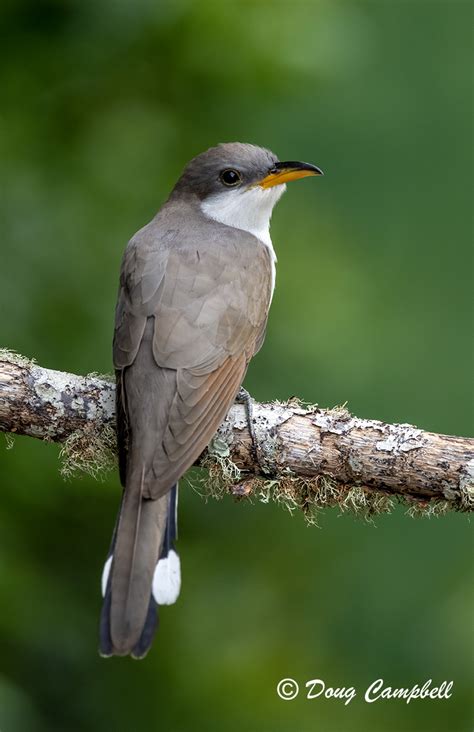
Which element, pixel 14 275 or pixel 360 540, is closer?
pixel 14 275

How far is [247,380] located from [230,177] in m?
1.10

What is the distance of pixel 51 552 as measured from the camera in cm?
561

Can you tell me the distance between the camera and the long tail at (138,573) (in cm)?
461

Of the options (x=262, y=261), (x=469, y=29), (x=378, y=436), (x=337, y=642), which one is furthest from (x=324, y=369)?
(x=469, y=29)

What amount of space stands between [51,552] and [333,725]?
5.04 ft

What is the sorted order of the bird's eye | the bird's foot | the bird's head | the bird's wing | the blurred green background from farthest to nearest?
the bird's eye → the bird's head → the blurred green background → the bird's foot → the bird's wing

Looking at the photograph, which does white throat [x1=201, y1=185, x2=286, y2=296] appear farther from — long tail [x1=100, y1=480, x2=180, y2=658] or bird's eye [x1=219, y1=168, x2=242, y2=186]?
long tail [x1=100, y1=480, x2=180, y2=658]

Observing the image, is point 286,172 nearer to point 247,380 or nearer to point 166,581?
point 247,380

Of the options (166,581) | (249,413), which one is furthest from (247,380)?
(166,581)

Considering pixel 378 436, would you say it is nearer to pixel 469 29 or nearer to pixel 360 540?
pixel 360 540

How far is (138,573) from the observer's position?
4695mm

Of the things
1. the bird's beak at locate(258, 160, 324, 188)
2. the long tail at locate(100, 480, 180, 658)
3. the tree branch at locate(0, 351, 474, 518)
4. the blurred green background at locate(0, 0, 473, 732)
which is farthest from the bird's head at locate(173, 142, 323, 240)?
the long tail at locate(100, 480, 180, 658)

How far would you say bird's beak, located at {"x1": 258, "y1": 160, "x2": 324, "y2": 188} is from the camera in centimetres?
617

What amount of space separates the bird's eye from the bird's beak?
0.13 meters
